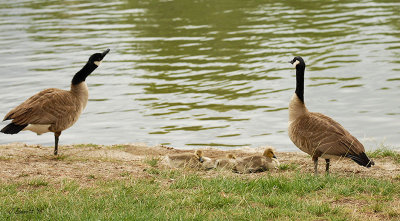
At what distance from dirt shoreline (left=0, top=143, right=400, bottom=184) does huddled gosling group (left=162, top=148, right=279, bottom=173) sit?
0.86 feet

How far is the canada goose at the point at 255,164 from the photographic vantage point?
422 inches

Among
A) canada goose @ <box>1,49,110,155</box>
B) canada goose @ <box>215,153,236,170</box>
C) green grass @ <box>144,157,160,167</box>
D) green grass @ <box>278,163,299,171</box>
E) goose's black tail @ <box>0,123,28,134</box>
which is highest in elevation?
canada goose @ <box>1,49,110,155</box>

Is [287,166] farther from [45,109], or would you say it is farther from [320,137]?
[45,109]

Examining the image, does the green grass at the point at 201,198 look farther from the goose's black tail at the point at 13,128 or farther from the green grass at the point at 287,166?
the goose's black tail at the point at 13,128

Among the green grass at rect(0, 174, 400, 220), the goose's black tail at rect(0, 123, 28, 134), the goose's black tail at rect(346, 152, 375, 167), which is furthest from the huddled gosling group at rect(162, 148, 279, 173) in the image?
the goose's black tail at rect(0, 123, 28, 134)

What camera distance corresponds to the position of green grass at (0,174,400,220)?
741 cm

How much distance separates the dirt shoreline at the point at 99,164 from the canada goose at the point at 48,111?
562 mm

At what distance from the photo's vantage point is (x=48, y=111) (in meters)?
11.2

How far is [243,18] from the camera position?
35406 millimetres

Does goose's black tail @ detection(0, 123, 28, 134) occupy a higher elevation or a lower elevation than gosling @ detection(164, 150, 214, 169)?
higher

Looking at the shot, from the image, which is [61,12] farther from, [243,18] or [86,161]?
[86,161]

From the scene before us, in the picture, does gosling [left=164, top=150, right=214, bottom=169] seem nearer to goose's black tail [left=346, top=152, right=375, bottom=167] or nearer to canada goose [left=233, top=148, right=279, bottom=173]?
canada goose [left=233, top=148, right=279, bottom=173]

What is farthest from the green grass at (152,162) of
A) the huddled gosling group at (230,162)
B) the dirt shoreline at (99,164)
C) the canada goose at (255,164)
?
the canada goose at (255,164)

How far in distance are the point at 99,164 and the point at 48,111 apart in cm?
148
